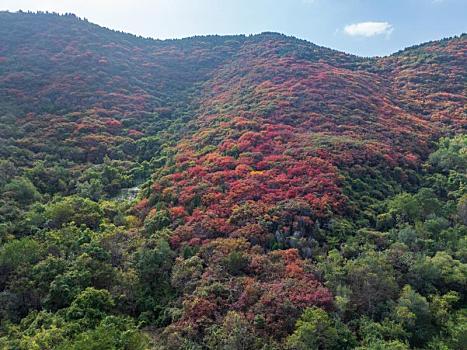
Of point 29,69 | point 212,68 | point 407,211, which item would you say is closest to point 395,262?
point 407,211

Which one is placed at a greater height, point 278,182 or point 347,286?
point 278,182

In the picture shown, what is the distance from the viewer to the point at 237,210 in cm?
2602

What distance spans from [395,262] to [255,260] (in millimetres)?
7233

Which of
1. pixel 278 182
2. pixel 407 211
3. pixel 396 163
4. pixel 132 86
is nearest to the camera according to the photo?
pixel 407 211

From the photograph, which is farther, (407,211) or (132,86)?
(132,86)

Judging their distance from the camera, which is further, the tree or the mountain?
the mountain

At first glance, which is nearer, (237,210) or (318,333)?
(318,333)

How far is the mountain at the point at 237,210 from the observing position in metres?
18.0

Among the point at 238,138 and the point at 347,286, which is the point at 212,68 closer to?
the point at 238,138

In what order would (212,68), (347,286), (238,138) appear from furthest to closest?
(212,68) < (238,138) < (347,286)

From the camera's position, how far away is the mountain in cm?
1795

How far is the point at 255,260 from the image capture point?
2150 cm

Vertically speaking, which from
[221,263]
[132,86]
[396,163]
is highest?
[132,86]

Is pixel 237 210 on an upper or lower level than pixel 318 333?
upper
